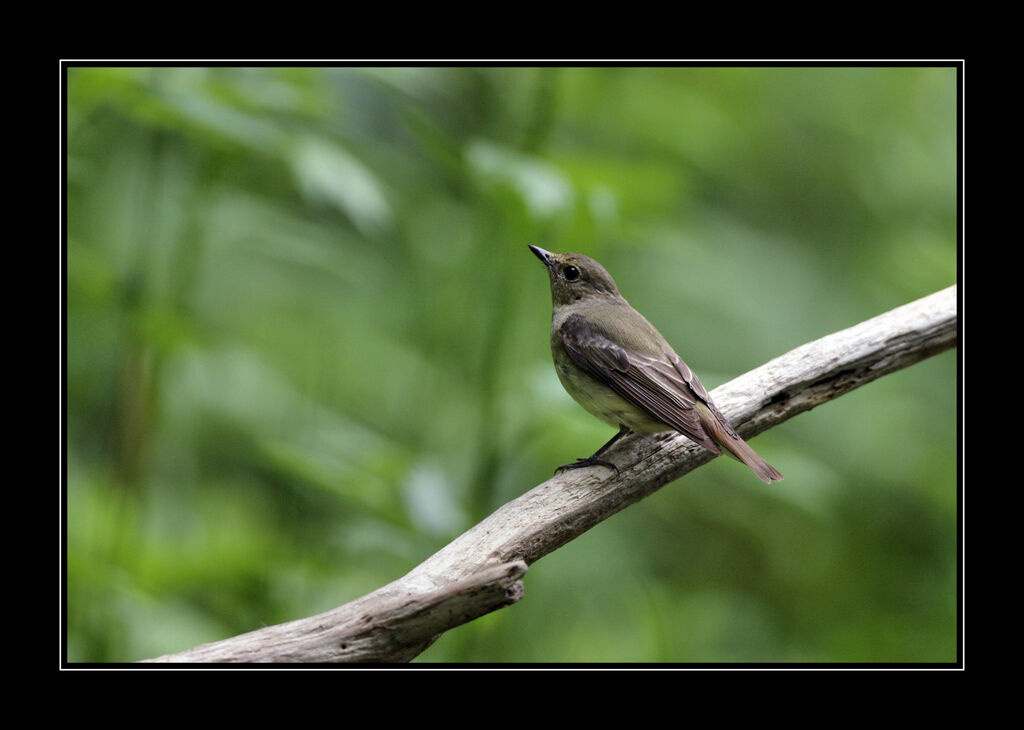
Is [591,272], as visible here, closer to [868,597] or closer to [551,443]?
[551,443]

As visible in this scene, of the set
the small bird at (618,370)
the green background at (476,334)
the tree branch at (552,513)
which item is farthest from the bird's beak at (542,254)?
the tree branch at (552,513)

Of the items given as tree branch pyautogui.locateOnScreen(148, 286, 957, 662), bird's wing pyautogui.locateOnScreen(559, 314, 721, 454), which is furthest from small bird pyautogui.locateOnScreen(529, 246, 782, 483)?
tree branch pyautogui.locateOnScreen(148, 286, 957, 662)

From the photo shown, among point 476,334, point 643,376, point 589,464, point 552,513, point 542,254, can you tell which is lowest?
point 552,513

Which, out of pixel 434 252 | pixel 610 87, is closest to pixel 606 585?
pixel 434 252

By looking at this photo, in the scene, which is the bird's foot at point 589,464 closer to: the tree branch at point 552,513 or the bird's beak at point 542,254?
the tree branch at point 552,513

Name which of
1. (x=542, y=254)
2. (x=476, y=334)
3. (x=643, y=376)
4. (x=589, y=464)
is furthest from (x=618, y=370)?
(x=476, y=334)

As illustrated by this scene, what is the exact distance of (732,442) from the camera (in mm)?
3490

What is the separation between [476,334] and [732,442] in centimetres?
187

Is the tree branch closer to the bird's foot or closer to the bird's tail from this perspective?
the bird's foot

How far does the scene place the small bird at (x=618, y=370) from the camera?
3500mm

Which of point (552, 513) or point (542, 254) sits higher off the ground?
point (542, 254)

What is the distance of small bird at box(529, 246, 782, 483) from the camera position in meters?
3.50

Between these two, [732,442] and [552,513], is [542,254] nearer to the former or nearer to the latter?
[732,442]

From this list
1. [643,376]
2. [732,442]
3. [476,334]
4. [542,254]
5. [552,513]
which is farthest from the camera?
[476,334]
